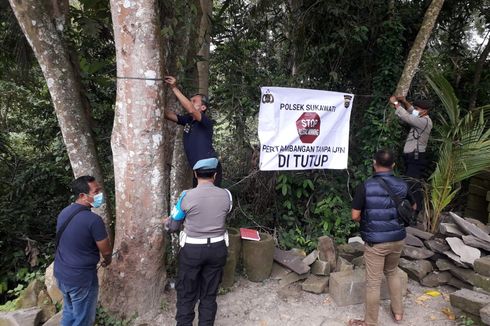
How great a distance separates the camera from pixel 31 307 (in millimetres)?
3617

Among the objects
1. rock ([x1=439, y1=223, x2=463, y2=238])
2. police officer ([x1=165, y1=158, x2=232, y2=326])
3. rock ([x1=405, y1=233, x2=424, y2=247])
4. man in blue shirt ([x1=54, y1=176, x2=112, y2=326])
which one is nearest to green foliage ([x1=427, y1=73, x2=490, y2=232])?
rock ([x1=439, y1=223, x2=463, y2=238])

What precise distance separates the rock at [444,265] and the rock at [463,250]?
17cm

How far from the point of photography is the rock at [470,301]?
3.44 meters

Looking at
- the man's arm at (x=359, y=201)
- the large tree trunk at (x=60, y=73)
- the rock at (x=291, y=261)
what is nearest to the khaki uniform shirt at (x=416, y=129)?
the man's arm at (x=359, y=201)

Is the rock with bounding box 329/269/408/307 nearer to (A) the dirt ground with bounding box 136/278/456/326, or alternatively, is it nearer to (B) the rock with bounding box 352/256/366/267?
(A) the dirt ground with bounding box 136/278/456/326

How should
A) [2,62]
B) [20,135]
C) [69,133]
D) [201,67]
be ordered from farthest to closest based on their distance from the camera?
[20,135], [2,62], [201,67], [69,133]

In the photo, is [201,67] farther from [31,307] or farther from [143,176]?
[31,307]

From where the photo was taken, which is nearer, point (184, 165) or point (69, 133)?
point (69, 133)

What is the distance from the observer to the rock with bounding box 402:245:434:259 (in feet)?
15.3

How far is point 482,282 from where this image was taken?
3873mm

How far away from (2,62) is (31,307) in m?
4.43

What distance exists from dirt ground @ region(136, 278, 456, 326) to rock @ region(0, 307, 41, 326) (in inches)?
→ 36.2

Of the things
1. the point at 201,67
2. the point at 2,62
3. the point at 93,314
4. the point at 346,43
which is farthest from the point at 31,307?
the point at 346,43

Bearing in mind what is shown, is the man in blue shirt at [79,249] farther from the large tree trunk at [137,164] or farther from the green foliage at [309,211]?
the green foliage at [309,211]
